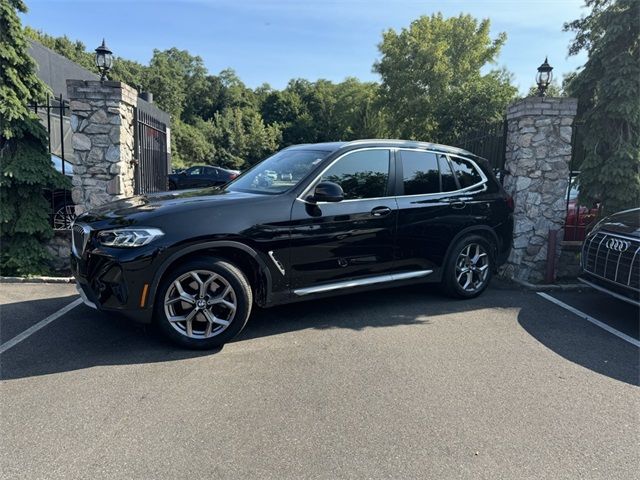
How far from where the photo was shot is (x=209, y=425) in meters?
2.98

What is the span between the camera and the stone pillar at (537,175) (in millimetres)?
6766

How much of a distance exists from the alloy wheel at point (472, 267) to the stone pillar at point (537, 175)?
4.56 ft

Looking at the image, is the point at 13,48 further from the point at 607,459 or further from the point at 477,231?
the point at 607,459

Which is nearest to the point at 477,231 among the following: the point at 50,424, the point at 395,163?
the point at 395,163

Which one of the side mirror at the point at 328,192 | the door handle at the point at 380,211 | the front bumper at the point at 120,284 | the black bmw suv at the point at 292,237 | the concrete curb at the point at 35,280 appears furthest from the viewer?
the concrete curb at the point at 35,280

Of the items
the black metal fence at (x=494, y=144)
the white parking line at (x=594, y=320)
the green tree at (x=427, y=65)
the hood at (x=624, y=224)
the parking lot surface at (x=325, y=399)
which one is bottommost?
the parking lot surface at (x=325, y=399)

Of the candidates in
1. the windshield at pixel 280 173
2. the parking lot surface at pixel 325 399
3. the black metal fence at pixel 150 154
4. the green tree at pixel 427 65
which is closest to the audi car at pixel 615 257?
the parking lot surface at pixel 325 399

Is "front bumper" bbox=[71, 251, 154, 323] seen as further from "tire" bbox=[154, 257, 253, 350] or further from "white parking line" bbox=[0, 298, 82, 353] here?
"white parking line" bbox=[0, 298, 82, 353]

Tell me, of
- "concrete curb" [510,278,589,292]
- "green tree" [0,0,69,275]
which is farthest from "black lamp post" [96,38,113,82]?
"concrete curb" [510,278,589,292]

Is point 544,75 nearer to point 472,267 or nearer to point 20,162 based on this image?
point 472,267

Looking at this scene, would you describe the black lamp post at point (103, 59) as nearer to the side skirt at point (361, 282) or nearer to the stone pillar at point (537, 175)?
the side skirt at point (361, 282)

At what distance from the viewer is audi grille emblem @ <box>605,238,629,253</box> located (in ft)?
16.1

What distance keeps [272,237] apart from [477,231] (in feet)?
9.12

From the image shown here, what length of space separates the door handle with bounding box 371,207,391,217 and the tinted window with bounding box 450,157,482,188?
1.27 metres
